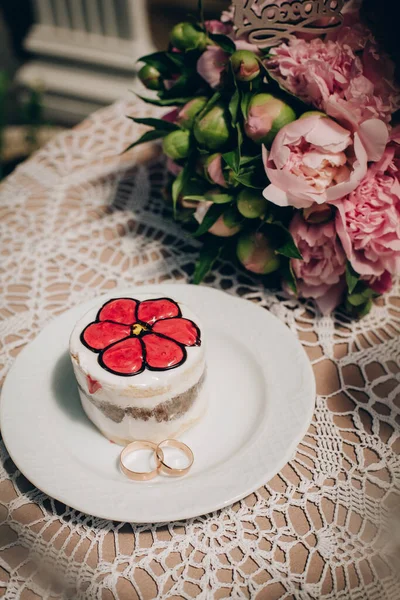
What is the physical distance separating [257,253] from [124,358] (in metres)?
0.24

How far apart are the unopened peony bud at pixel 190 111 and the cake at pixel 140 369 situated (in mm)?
244

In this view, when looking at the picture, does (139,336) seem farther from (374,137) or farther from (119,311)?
(374,137)

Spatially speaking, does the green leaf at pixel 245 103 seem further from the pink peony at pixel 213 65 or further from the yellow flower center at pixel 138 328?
the yellow flower center at pixel 138 328

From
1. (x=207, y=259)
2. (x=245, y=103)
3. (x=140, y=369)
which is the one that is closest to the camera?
(x=140, y=369)

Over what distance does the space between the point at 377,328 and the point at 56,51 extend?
4.92ft

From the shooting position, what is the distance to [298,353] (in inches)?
23.2

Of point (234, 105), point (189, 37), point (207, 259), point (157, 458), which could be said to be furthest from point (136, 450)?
point (189, 37)

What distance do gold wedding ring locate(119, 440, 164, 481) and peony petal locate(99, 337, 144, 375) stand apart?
79 millimetres

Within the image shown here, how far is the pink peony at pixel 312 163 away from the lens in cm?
56

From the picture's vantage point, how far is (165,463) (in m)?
0.52

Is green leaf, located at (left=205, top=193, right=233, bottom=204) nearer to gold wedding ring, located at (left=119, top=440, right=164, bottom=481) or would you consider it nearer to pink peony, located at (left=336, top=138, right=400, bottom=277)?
pink peony, located at (left=336, top=138, right=400, bottom=277)

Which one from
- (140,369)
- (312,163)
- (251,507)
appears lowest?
(251,507)

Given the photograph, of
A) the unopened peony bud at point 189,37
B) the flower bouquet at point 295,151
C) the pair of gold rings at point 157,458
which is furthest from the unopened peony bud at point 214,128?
the pair of gold rings at point 157,458

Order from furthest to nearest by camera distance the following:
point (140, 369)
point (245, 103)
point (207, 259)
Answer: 1. point (207, 259)
2. point (245, 103)
3. point (140, 369)
